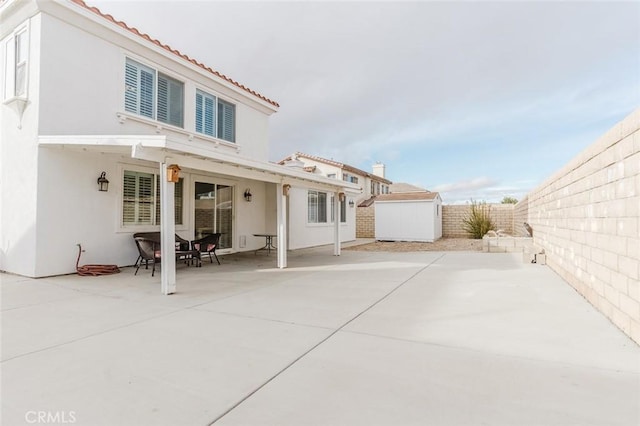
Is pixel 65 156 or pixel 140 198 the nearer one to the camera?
pixel 65 156

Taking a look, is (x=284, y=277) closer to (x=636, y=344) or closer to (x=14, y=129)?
(x=636, y=344)

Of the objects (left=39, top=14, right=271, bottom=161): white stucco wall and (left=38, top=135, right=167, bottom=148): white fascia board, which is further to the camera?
(left=39, top=14, right=271, bottom=161): white stucco wall

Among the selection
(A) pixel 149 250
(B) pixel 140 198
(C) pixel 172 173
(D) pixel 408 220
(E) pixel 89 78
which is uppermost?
(E) pixel 89 78

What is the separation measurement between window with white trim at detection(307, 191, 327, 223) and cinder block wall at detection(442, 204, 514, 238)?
9444 millimetres

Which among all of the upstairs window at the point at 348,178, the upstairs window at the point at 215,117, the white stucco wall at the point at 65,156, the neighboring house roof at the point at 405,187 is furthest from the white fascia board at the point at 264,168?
the neighboring house roof at the point at 405,187

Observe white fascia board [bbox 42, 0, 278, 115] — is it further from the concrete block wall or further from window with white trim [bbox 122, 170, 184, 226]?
the concrete block wall

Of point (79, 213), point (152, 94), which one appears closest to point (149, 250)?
point (79, 213)

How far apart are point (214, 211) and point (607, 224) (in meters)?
10.2

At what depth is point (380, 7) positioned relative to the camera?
9531 millimetres

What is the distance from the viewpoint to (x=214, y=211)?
11258 mm

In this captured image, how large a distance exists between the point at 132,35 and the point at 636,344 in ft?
36.8

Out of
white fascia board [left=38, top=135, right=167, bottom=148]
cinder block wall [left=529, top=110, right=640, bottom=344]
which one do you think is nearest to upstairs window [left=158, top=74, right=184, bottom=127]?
white fascia board [left=38, top=135, right=167, bottom=148]

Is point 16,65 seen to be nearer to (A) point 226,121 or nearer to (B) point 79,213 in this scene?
(B) point 79,213

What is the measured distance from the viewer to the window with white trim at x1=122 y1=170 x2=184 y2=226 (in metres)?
8.49
